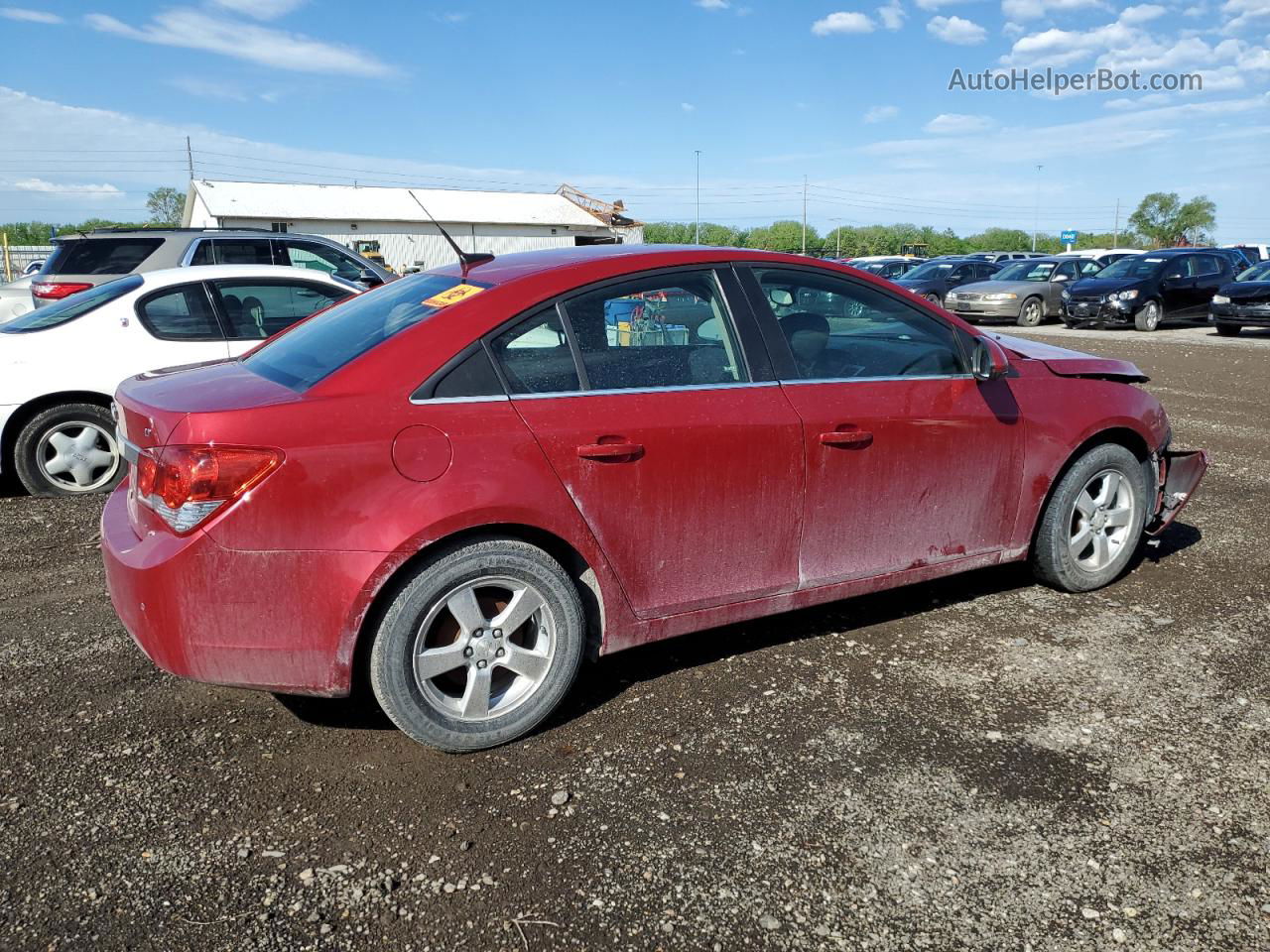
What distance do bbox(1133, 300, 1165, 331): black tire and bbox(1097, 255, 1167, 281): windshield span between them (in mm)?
627

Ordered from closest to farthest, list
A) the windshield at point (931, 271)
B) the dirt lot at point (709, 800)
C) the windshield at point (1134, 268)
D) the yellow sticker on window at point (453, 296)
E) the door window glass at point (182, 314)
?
the dirt lot at point (709, 800) < the yellow sticker on window at point (453, 296) < the door window glass at point (182, 314) < the windshield at point (1134, 268) < the windshield at point (931, 271)

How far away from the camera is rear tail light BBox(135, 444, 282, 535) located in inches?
115

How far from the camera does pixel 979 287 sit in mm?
22594

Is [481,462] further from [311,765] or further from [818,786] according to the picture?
[818,786]

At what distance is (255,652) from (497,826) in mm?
891

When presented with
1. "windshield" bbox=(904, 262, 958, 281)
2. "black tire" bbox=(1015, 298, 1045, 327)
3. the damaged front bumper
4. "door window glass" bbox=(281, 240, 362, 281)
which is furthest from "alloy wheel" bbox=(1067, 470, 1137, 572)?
"windshield" bbox=(904, 262, 958, 281)

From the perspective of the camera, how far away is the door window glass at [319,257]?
1239 centimetres

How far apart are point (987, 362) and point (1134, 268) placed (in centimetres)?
1956

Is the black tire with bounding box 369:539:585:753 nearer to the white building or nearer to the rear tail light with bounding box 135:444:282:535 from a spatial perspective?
the rear tail light with bounding box 135:444:282:535

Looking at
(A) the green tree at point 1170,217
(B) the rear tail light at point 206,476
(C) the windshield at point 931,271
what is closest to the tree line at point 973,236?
(A) the green tree at point 1170,217

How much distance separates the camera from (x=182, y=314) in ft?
22.6

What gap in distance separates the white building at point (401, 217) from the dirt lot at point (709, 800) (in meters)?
46.9

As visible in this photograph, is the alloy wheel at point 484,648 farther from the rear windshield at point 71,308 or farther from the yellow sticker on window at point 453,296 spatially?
the rear windshield at point 71,308

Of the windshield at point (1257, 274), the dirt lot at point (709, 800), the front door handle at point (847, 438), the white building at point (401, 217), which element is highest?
the white building at point (401, 217)
